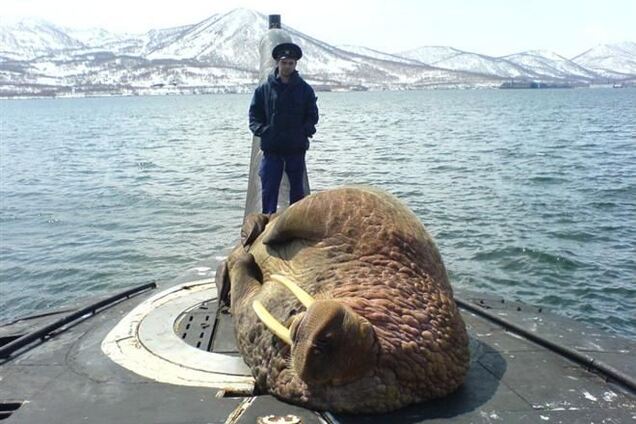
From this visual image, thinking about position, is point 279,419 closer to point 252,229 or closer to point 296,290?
point 296,290

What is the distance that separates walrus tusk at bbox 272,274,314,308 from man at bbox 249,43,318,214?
3.09 m

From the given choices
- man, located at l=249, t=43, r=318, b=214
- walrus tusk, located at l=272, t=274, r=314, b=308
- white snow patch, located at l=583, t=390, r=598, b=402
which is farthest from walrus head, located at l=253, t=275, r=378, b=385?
man, located at l=249, t=43, r=318, b=214

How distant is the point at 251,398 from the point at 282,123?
400 cm

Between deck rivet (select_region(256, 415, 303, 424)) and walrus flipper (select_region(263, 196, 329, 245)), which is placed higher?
walrus flipper (select_region(263, 196, 329, 245))

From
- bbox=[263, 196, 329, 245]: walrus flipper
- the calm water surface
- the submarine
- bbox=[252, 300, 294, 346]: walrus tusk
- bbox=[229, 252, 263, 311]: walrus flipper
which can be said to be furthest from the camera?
the calm water surface

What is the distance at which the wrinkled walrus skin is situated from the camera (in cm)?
→ 446

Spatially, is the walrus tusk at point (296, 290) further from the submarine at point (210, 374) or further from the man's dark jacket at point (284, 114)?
the man's dark jacket at point (284, 114)

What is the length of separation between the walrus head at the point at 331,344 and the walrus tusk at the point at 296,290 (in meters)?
0.37

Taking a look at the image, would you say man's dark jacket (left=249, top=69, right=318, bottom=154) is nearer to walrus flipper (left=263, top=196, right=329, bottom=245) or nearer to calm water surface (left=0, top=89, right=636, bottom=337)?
walrus flipper (left=263, top=196, right=329, bottom=245)

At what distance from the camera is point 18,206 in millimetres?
25609

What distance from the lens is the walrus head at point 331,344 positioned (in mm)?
4152

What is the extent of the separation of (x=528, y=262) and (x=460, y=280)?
8.70 feet

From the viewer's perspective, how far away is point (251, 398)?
502cm

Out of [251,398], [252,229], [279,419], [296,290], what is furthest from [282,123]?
[279,419]
